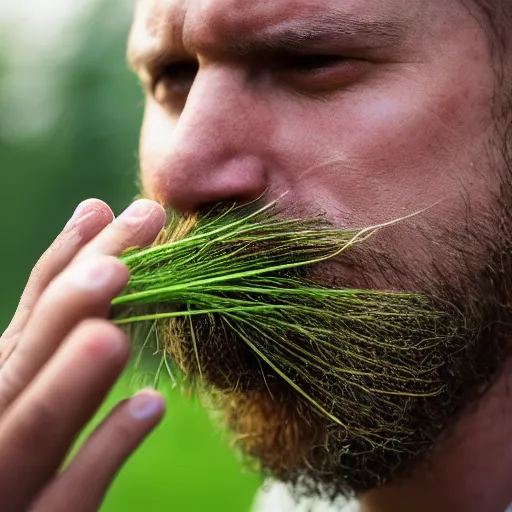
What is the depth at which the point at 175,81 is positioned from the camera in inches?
77.4

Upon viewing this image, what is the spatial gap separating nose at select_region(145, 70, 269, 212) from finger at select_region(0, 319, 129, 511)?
630 millimetres

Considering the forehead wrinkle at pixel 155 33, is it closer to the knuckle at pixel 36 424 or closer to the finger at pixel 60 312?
the finger at pixel 60 312

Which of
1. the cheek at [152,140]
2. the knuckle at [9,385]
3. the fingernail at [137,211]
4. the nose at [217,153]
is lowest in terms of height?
the cheek at [152,140]

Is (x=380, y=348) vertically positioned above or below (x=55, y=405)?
below

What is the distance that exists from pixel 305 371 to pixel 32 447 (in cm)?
64

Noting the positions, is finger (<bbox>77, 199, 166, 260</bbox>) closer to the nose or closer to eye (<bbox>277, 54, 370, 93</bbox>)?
the nose

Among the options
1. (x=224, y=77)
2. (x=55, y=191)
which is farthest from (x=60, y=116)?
(x=224, y=77)

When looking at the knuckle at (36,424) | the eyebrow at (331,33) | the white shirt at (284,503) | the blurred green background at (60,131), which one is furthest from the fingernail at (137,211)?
the blurred green background at (60,131)

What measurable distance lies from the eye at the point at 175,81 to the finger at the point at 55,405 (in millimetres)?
1067

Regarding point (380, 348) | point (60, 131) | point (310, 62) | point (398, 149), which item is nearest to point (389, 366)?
point (380, 348)

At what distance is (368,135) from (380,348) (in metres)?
0.46

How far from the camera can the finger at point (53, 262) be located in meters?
1.19

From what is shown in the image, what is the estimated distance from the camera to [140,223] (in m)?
1.20

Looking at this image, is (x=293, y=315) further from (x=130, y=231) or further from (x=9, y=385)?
(x=9, y=385)
